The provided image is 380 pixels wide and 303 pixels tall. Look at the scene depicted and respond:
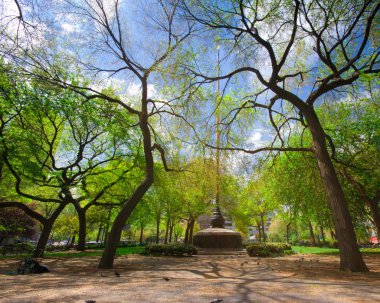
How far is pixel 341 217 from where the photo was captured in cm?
949

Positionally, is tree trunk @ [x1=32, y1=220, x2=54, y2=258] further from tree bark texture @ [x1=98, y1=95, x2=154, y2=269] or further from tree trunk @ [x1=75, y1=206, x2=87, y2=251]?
tree bark texture @ [x1=98, y1=95, x2=154, y2=269]

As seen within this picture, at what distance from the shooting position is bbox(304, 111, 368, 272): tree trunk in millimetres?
8992

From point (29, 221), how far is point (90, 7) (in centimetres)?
3224

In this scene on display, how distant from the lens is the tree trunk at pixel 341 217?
A: 29.5 ft

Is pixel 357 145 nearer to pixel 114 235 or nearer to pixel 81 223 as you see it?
pixel 114 235

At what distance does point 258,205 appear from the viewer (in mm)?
48594

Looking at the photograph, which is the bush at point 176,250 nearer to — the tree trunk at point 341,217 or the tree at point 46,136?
the tree at point 46,136

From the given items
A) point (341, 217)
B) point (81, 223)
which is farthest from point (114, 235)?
point (81, 223)

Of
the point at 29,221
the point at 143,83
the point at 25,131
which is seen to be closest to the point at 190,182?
the point at 143,83

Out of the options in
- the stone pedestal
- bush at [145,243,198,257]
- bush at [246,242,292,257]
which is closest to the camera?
bush at [145,243,198,257]

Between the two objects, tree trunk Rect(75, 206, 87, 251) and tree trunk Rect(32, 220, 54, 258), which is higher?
tree trunk Rect(75, 206, 87, 251)

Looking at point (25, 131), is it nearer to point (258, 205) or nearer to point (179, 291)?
point (179, 291)

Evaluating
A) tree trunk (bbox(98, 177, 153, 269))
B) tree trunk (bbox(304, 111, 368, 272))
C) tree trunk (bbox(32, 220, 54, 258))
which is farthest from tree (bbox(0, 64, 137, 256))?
tree trunk (bbox(304, 111, 368, 272))

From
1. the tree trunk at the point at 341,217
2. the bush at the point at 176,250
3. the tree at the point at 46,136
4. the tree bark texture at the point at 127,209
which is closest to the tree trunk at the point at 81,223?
the tree at the point at 46,136
